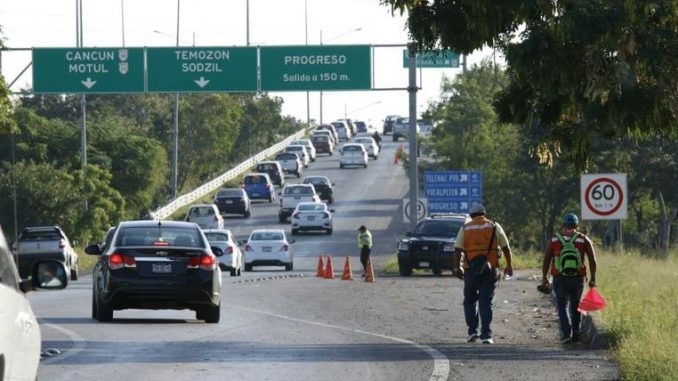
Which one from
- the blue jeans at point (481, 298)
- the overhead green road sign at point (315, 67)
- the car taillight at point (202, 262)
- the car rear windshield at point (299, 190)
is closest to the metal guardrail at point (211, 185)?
the car rear windshield at point (299, 190)

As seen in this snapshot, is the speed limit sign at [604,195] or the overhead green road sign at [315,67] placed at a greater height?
the overhead green road sign at [315,67]

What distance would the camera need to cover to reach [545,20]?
16.9m

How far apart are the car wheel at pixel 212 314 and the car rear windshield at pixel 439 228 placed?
2173cm

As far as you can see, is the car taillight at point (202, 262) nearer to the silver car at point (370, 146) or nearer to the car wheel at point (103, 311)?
the car wheel at point (103, 311)

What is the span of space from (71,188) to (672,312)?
44698 mm

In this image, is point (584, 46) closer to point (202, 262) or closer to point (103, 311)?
point (202, 262)

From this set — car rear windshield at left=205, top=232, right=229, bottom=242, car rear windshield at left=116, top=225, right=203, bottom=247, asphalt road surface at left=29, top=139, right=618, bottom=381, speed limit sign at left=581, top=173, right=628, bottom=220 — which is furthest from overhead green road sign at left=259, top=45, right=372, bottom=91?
car rear windshield at left=116, top=225, right=203, bottom=247

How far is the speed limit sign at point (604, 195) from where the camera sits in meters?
25.8

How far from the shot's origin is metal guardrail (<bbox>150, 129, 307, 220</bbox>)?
75938 millimetres

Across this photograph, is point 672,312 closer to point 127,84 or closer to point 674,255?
point 674,255

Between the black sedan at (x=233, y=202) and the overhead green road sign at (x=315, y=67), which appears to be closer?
the overhead green road sign at (x=315, y=67)

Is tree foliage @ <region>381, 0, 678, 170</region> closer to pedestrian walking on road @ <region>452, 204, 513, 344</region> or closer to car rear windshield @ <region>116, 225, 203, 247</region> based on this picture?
pedestrian walking on road @ <region>452, 204, 513, 344</region>

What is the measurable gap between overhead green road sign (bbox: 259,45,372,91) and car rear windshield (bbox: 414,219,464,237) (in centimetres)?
604

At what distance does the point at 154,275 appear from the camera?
22.1 m
